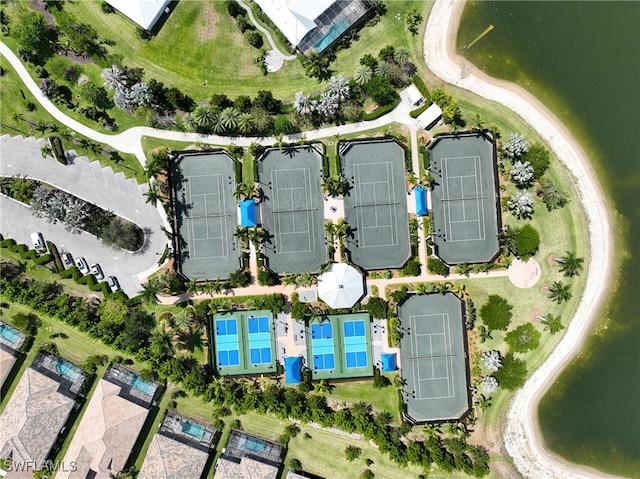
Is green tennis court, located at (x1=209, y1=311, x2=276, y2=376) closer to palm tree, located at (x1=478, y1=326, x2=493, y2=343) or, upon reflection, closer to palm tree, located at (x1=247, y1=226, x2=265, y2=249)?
palm tree, located at (x1=247, y1=226, x2=265, y2=249)

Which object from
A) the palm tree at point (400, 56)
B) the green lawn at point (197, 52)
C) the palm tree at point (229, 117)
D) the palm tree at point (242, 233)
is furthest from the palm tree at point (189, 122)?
the palm tree at point (400, 56)

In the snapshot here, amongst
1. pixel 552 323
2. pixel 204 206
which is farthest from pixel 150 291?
pixel 552 323

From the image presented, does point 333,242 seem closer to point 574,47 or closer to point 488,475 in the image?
point 488,475

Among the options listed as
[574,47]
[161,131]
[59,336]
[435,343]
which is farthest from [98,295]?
[574,47]

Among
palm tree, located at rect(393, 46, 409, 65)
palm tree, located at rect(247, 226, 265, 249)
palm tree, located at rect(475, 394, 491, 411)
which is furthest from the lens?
palm tree, located at rect(475, 394, 491, 411)

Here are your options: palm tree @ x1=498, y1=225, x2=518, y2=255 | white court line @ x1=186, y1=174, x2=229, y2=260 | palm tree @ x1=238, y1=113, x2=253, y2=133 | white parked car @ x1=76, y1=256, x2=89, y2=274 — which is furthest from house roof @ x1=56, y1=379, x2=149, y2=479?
palm tree @ x1=498, y1=225, x2=518, y2=255
